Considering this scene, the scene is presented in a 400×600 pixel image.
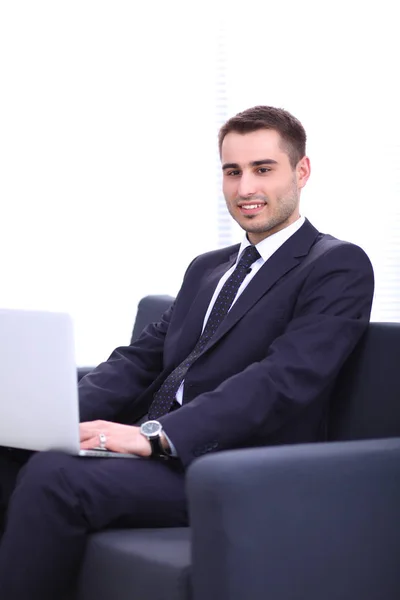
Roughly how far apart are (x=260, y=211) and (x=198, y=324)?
34 centimetres

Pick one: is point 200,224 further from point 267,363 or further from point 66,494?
point 66,494

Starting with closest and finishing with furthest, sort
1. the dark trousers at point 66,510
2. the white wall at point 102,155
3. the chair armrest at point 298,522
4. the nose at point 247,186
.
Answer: the chair armrest at point 298,522, the dark trousers at point 66,510, the nose at point 247,186, the white wall at point 102,155

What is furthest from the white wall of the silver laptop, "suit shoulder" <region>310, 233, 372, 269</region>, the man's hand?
the silver laptop

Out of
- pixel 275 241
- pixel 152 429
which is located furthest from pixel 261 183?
pixel 152 429

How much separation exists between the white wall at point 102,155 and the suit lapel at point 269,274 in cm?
170

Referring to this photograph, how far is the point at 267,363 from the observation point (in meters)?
2.13

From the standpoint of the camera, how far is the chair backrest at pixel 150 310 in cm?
313

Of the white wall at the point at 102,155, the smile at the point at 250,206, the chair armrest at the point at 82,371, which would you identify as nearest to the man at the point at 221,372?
the smile at the point at 250,206

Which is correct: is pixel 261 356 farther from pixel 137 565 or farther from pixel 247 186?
pixel 137 565

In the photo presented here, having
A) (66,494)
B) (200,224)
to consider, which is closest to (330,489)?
(66,494)

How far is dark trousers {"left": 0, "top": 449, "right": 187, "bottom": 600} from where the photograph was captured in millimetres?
1878

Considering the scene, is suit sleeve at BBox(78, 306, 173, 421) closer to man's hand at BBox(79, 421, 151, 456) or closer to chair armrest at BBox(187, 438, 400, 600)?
man's hand at BBox(79, 421, 151, 456)

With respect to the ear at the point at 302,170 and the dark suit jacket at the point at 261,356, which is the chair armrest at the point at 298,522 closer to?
the dark suit jacket at the point at 261,356

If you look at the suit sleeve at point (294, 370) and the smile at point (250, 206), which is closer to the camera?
the suit sleeve at point (294, 370)
